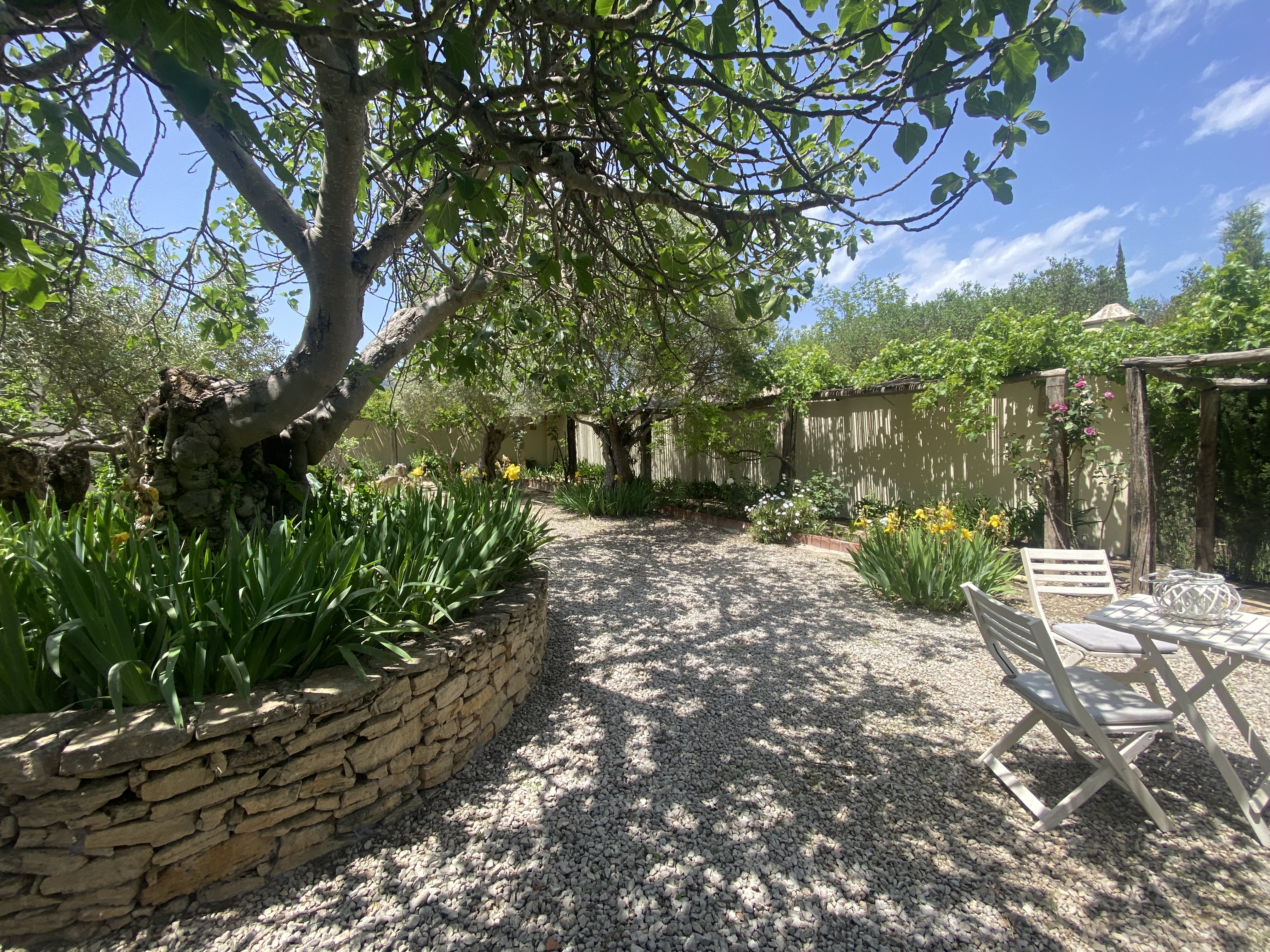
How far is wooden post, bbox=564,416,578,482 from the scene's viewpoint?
45.3ft

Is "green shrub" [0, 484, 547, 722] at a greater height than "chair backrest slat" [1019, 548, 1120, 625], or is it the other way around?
"green shrub" [0, 484, 547, 722]

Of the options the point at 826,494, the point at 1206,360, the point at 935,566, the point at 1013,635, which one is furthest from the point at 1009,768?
the point at 826,494

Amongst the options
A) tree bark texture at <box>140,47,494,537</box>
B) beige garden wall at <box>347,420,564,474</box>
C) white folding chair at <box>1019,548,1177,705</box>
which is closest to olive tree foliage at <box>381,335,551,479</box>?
beige garden wall at <box>347,420,564,474</box>

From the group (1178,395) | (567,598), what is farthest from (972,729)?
(1178,395)

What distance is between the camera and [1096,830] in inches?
81.7

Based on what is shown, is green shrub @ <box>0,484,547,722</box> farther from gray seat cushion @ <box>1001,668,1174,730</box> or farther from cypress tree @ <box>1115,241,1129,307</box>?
cypress tree @ <box>1115,241,1129,307</box>

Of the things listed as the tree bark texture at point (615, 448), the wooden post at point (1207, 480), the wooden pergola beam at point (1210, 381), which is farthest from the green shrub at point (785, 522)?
the wooden pergola beam at point (1210, 381)

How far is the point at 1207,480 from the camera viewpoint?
4945 mm

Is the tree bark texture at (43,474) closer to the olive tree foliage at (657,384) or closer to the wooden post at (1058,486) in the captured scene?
the olive tree foliage at (657,384)

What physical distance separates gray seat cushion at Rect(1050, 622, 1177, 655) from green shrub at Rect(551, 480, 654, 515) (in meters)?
6.94

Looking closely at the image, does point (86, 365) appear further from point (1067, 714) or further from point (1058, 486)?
point (1058, 486)

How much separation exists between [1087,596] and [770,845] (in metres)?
3.04

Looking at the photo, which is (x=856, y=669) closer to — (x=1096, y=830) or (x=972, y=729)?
(x=972, y=729)

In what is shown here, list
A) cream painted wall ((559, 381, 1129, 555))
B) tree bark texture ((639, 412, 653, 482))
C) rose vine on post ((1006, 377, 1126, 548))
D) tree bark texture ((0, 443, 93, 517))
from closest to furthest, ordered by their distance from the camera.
→ tree bark texture ((0, 443, 93, 517)) < rose vine on post ((1006, 377, 1126, 548)) < cream painted wall ((559, 381, 1129, 555)) < tree bark texture ((639, 412, 653, 482))
